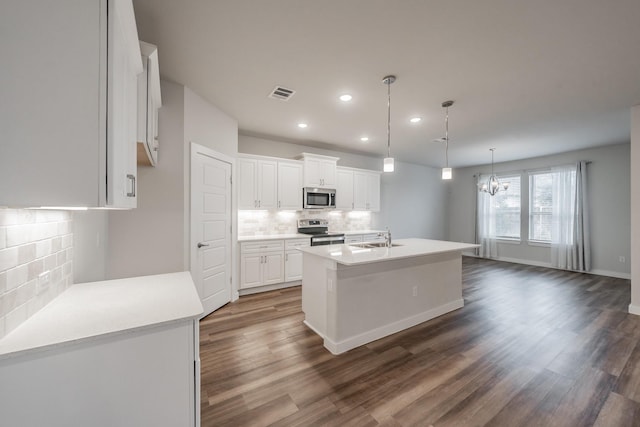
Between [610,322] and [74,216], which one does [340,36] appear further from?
[610,322]

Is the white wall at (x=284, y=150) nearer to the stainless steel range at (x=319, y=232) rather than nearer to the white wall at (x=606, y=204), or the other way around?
the stainless steel range at (x=319, y=232)

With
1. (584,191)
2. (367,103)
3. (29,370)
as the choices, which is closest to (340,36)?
(367,103)

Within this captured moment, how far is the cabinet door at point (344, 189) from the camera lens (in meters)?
5.51

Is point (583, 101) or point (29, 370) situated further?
point (583, 101)

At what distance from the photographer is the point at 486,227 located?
7250mm

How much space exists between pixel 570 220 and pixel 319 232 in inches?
224

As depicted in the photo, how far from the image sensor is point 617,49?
2.19 m

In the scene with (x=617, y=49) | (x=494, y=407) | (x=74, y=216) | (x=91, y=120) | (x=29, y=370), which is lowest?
(x=494, y=407)

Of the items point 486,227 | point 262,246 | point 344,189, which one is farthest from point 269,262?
point 486,227

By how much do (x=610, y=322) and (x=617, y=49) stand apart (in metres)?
3.09

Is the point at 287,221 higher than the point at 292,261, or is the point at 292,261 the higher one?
the point at 287,221

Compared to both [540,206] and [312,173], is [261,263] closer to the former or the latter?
[312,173]

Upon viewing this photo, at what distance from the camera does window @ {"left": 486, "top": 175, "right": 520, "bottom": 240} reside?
6.81 meters

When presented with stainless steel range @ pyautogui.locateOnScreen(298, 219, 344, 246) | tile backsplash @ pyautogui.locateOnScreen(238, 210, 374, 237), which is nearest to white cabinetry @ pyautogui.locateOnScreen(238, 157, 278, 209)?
tile backsplash @ pyautogui.locateOnScreen(238, 210, 374, 237)
